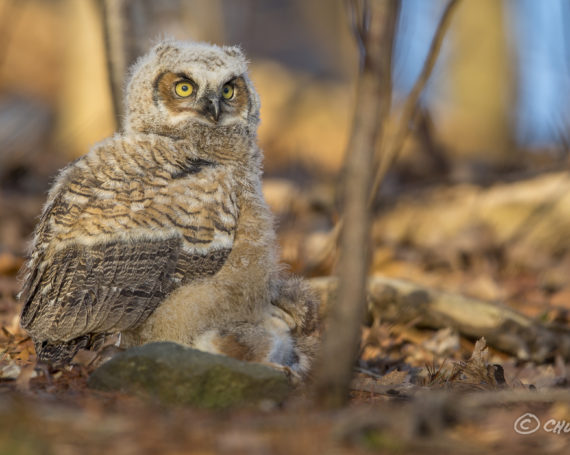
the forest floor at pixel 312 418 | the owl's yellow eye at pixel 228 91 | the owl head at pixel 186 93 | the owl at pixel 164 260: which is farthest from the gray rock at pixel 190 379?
the owl's yellow eye at pixel 228 91

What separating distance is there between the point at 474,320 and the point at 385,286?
0.70 metres

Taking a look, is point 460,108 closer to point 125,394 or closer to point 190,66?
point 190,66

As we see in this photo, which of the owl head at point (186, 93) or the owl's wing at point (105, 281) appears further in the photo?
the owl head at point (186, 93)

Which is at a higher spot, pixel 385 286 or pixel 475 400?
pixel 475 400

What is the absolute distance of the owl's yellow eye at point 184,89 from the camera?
4.36m

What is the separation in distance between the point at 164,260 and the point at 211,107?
3.88 feet

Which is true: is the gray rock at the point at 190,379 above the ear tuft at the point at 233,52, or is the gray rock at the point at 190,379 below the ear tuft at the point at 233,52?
below

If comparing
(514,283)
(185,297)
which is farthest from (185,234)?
(514,283)

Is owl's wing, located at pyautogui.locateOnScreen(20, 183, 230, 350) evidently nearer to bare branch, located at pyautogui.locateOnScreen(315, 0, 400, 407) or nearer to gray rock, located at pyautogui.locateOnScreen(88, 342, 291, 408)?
gray rock, located at pyautogui.locateOnScreen(88, 342, 291, 408)

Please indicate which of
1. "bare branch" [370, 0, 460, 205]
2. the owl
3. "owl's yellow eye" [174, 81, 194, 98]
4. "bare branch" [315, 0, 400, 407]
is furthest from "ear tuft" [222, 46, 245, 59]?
"bare branch" [315, 0, 400, 407]

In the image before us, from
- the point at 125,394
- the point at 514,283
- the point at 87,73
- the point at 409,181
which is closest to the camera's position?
the point at 125,394

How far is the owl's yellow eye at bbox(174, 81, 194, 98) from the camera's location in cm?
436

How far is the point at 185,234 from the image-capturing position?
363cm

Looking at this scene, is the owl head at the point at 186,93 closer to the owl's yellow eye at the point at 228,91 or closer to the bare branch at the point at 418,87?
the owl's yellow eye at the point at 228,91
